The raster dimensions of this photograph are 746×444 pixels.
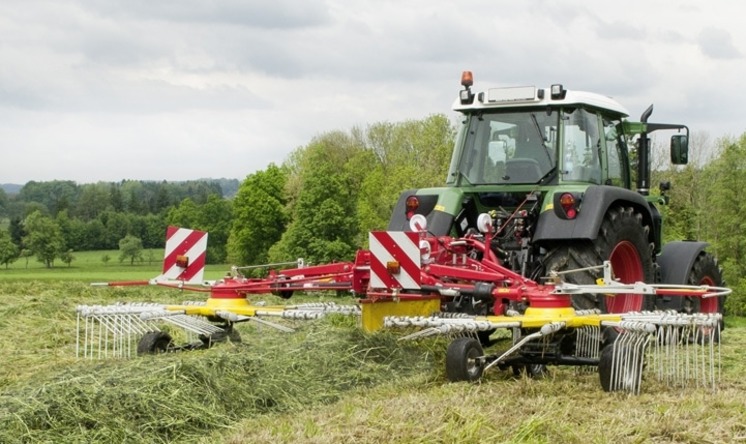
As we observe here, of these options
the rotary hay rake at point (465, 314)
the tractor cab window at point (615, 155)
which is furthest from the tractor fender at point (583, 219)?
the tractor cab window at point (615, 155)

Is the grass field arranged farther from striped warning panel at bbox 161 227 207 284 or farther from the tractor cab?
the tractor cab

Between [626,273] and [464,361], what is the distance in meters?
2.90

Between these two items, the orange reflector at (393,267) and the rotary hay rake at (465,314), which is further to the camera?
the orange reflector at (393,267)

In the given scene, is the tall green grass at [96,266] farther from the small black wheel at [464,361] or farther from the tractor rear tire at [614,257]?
the small black wheel at [464,361]

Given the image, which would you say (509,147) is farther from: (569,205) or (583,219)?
(583,219)

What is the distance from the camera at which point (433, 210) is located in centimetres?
827

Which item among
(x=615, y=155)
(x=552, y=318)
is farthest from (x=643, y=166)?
(x=552, y=318)

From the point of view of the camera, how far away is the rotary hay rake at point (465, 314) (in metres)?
6.08

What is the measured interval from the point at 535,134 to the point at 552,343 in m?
2.54

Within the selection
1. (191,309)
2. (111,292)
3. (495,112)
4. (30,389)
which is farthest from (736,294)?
(30,389)

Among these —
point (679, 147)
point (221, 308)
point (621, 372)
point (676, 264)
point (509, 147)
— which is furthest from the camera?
point (676, 264)

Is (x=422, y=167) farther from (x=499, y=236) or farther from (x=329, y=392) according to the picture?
(x=329, y=392)

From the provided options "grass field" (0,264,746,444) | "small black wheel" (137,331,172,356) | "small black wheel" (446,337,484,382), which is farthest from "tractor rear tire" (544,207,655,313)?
"small black wheel" (137,331,172,356)

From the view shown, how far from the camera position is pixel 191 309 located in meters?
7.22
